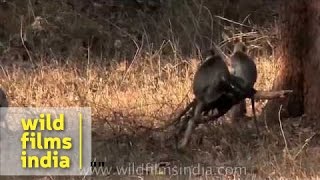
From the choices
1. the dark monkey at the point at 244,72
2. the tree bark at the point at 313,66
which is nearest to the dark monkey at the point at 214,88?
the dark monkey at the point at 244,72

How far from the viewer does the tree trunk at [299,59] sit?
5.73 meters

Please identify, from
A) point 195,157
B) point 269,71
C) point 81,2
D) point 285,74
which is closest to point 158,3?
point 81,2

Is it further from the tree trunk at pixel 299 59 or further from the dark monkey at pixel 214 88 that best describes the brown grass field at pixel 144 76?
the dark monkey at pixel 214 88


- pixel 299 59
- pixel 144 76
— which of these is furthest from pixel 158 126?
pixel 144 76

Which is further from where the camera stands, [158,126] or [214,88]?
[158,126]

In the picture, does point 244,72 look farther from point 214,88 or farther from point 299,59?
point 299,59

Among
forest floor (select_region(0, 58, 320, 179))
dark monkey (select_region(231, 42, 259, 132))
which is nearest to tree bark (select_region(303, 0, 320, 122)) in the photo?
forest floor (select_region(0, 58, 320, 179))

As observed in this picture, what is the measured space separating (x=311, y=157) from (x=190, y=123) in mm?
864

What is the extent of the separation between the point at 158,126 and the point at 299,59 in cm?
123

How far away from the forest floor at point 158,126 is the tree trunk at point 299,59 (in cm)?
13

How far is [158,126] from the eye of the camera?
239 inches

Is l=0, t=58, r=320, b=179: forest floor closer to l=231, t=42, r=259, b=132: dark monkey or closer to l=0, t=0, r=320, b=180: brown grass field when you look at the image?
l=0, t=0, r=320, b=180: brown grass field

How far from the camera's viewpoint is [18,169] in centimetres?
518

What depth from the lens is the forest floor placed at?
5137 mm
